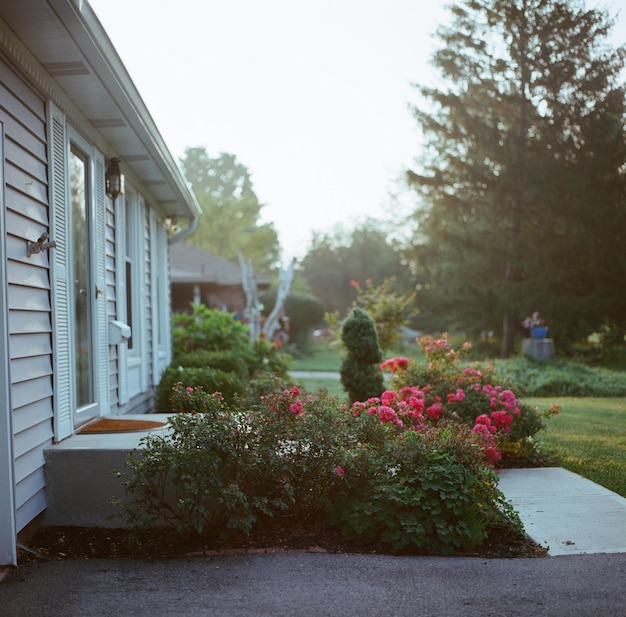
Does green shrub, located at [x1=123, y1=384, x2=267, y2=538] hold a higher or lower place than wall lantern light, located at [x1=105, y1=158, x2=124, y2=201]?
lower

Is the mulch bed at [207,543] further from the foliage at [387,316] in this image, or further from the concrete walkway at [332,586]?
the foliage at [387,316]

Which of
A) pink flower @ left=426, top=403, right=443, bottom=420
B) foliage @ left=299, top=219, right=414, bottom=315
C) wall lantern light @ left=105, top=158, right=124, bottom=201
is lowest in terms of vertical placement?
pink flower @ left=426, top=403, right=443, bottom=420

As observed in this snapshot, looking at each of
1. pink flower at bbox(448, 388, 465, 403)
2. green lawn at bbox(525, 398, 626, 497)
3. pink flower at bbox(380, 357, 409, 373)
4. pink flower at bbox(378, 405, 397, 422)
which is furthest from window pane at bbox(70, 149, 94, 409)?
green lawn at bbox(525, 398, 626, 497)

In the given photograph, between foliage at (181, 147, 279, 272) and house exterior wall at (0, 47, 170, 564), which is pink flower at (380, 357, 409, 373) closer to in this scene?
house exterior wall at (0, 47, 170, 564)

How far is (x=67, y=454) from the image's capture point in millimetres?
4043

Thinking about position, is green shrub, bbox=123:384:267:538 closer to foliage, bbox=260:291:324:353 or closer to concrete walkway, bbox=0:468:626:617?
concrete walkway, bbox=0:468:626:617

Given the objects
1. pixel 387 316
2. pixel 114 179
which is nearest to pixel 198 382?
pixel 114 179

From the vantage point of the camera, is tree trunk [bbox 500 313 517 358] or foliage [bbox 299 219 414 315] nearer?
tree trunk [bbox 500 313 517 358]

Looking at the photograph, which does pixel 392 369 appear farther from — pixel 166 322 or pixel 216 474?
pixel 216 474

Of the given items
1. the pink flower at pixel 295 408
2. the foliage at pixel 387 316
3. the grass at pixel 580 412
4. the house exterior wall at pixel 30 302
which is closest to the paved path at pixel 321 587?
the house exterior wall at pixel 30 302

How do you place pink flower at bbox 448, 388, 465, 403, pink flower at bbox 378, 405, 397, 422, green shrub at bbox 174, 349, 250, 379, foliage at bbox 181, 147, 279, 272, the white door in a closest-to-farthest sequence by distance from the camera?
the white door
pink flower at bbox 378, 405, 397, 422
pink flower at bbox 448, 388, 465, 403
green shrub at bbox 174, 349, 250, 379
foliage at bbox 181, 147, 279, 272

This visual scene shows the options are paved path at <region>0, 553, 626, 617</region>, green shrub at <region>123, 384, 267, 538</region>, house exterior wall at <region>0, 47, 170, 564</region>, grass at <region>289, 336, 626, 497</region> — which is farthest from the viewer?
grass at <region>289, 336, 626, 497</region>

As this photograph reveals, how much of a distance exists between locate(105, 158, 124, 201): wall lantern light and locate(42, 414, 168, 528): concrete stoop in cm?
259

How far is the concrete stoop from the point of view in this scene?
13.2 feet
